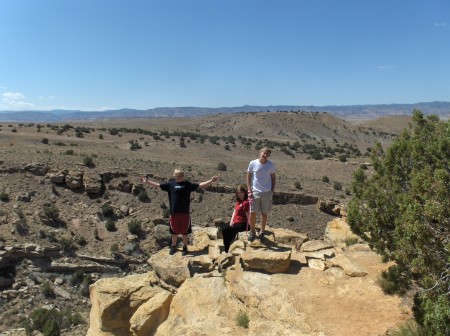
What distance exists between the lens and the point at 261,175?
859 cm

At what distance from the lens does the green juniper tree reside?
17.5ft

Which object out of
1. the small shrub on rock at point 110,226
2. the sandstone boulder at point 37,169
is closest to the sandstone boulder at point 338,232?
the small shrub on rock at point 110,226

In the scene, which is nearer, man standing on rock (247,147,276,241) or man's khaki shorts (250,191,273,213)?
man standing on rock (247,147,276,241)

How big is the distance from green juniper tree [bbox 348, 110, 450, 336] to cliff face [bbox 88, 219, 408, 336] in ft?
2.47

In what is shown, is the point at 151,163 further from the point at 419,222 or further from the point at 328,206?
the point at 419,222

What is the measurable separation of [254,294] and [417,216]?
3.32 m

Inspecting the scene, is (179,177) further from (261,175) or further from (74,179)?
(74,179)

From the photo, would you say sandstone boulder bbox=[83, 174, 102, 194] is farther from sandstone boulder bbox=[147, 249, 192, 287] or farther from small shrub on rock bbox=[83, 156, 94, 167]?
sandstone boulder bbox=[147, 249, 192, 287]

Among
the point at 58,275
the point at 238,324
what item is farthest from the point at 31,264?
the point at 238,324

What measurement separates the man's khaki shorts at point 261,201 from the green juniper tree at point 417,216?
187cm

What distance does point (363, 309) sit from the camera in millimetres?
6852

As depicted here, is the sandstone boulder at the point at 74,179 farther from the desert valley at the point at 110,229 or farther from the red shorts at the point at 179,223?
the red shorts at the point at 179,223

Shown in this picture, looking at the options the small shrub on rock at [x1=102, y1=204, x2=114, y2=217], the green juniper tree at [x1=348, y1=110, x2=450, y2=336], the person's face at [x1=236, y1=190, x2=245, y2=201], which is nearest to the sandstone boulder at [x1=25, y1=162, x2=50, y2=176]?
the small shrub on rock at [x1=102, y1=204, x2=114, y2=217]

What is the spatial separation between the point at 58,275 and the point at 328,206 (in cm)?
1653
